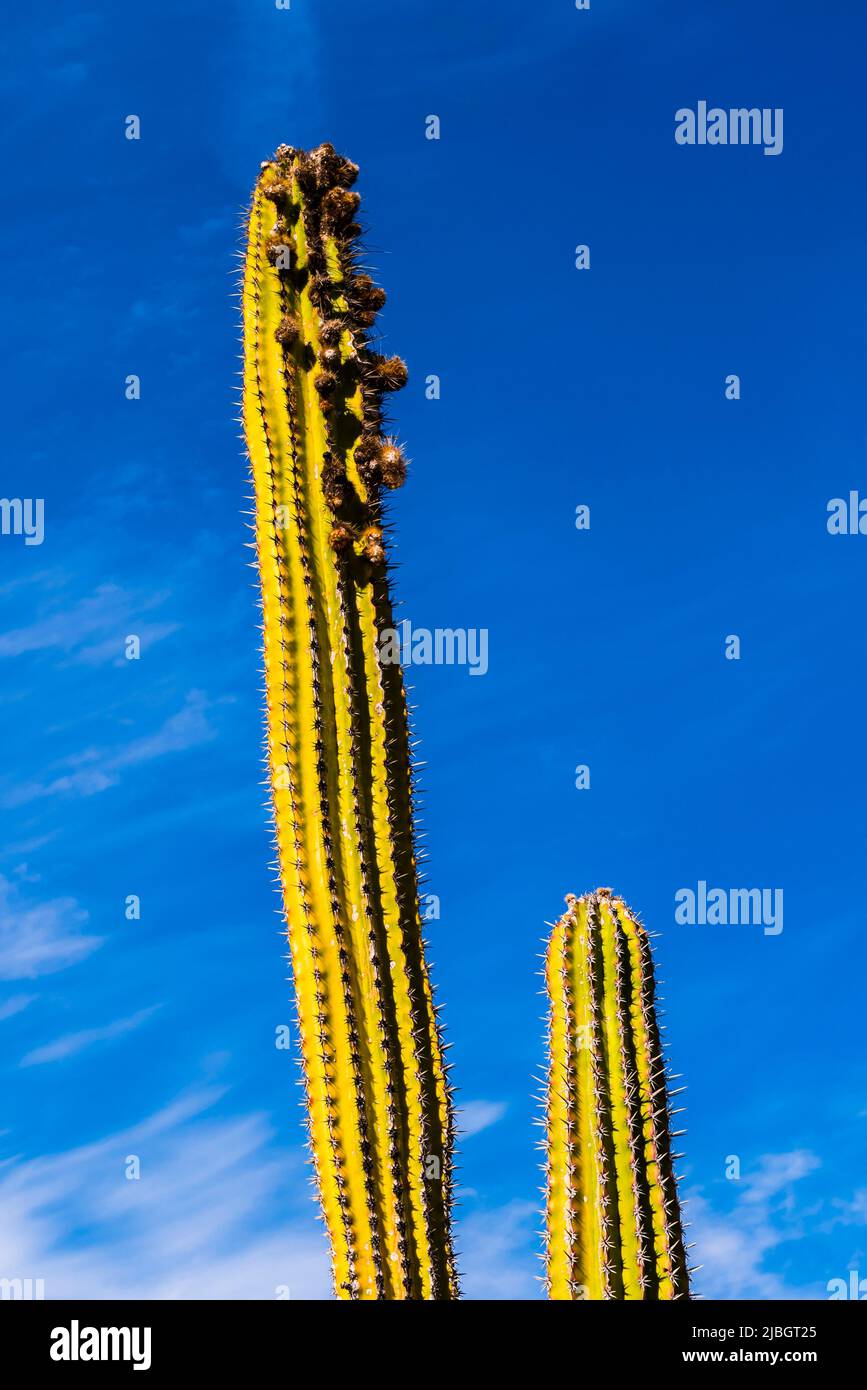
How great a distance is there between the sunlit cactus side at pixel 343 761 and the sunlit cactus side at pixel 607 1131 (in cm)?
119

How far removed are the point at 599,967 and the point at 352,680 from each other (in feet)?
8.02

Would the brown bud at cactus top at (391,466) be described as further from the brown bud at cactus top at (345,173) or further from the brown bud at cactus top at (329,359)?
the brown bud at cactus top at (345,173)

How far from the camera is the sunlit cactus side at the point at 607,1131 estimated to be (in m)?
7.27

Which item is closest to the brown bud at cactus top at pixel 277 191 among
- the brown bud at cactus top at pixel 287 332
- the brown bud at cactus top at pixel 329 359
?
the brown bud at cactus top at pixel 287 332

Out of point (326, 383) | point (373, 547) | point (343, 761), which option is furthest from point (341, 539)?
point (343, 761)

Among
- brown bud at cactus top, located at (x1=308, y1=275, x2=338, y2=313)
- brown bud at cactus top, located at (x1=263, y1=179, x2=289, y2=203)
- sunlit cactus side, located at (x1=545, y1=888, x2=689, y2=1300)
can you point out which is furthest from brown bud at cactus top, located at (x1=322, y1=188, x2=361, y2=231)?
sunlit cactus side, located at (x1=545, y1=888, x2=689, y2=1300)

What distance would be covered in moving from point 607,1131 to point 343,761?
2.62m

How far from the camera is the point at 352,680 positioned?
640 centimetres

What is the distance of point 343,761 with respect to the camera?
6.37 metres

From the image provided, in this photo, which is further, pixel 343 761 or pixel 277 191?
pixel 277 191

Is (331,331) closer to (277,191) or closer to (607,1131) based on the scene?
(277,191)

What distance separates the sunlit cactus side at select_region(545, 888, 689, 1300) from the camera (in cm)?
727
